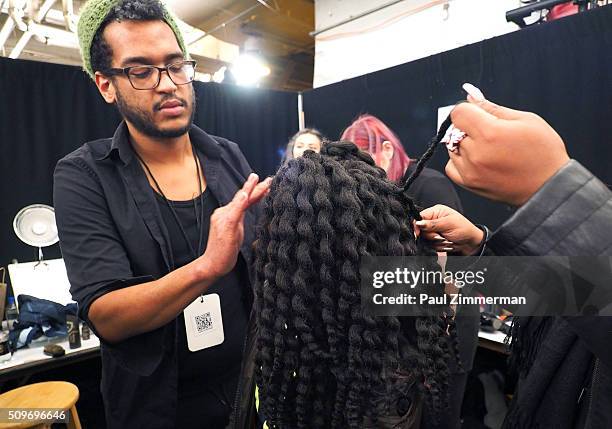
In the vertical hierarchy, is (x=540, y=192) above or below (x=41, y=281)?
above

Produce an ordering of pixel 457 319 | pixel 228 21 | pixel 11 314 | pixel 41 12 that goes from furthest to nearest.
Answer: pixel 228 21, pixel 41 12, pixel 11 314, pixel 457 319

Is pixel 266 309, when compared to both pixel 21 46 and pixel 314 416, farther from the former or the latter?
pixel 21 46

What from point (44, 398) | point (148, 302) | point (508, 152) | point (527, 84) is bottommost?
point (44, 398)

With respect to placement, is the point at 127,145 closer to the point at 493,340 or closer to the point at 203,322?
the point at 203,322

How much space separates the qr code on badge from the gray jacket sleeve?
83 cm

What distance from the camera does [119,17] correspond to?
39.2 inches

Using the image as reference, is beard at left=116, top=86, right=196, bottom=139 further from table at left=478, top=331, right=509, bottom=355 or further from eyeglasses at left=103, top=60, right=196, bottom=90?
table at left=478, top=331, right=509, bottom=355

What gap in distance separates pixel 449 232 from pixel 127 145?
0.90 metres

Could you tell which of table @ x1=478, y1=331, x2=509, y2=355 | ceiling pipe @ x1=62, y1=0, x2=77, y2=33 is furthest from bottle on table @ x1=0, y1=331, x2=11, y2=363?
table @ x1=478, y1=331, x2=509, y2=355

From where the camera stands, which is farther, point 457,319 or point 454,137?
point 457,319

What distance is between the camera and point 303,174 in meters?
0.65

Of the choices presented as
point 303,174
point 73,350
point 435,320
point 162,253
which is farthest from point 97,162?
point 73,350

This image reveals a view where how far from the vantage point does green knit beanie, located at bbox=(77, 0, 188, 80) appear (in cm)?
100

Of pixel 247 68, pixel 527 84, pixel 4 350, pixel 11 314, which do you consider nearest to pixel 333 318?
pixel 4 350
